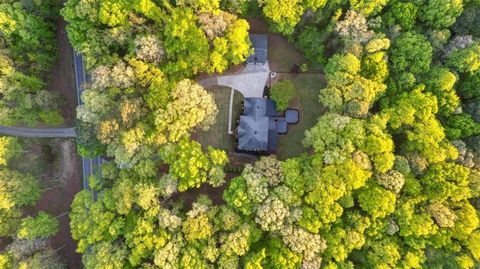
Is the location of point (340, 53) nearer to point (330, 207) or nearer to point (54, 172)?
point (330, 207)

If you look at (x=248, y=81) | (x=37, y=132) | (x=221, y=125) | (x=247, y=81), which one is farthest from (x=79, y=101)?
(x=248, y=81)

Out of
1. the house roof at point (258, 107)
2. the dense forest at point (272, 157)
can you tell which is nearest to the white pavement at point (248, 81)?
the house roof at point (258, 107)

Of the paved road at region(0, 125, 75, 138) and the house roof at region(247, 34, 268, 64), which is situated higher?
the house roof at region(247, 34, 268, 64)

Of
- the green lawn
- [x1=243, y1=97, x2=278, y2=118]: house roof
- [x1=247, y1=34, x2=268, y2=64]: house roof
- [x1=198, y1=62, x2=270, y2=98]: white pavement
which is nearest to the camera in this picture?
[x1=243, y1=97, x2=278, y2=118]: house roof

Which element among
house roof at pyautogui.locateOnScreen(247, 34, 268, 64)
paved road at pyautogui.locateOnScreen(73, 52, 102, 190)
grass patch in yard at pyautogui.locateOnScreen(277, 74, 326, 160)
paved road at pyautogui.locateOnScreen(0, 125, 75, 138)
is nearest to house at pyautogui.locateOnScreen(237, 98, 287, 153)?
grass patch in yard at pyautogui.locateOnScreen(277, 74, 326, 160)

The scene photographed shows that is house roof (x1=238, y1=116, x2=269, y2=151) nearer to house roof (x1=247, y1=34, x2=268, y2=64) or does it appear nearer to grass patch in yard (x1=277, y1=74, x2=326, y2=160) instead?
grass patch in yard (x1=277, y1=74, x2=326, y2=160)
